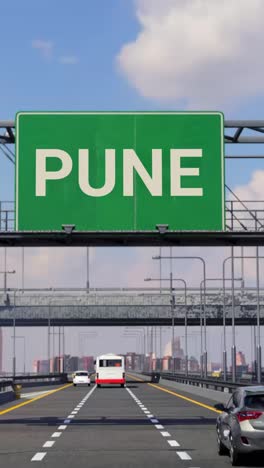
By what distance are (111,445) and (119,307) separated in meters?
78.7

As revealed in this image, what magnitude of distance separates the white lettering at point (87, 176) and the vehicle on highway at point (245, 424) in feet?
28.2

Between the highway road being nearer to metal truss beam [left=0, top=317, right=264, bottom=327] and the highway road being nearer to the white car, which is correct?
the white car

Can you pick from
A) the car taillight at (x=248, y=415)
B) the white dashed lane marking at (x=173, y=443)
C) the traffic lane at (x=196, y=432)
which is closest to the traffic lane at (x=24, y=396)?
A: the traffic lane at (x=196, y=432)

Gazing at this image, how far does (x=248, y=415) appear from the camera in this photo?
16.4m

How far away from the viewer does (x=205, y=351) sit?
7869 centimetres

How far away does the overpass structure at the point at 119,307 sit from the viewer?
3930 inches

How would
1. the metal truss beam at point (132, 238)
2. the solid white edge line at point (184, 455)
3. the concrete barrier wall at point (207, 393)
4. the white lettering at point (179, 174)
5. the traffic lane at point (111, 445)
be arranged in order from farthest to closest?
the concrete barrier wall at point (207, 393)
the metal truss beam at point (132, 238)
the white lettering at point (179, 174)
the solid white edge line at point (184, 455)
the traffic lane at point (111, 445)

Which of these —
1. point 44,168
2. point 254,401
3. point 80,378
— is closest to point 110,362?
point 80,378

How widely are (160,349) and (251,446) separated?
122 meters

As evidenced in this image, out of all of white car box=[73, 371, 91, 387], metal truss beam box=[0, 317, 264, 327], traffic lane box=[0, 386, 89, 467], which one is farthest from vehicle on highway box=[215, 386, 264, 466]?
metal truss beam box=[0, 317, 264, 327]

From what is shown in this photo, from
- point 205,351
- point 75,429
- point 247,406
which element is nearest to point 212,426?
point 75,429

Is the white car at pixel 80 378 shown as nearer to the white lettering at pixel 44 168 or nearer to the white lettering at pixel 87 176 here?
the white lettering at pixel 44 168

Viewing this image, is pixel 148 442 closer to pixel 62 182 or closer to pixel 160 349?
pixel 62 182

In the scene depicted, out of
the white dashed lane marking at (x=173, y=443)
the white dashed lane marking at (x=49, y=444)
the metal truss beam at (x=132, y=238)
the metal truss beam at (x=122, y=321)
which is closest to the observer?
the white dashed lane marking at (x=49, y=444)
